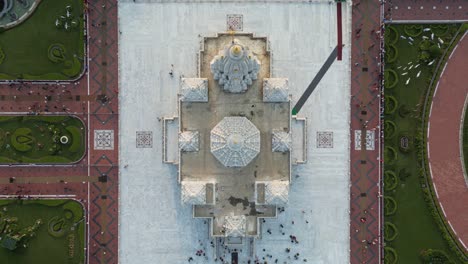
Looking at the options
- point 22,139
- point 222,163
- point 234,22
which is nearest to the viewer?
point 222,163

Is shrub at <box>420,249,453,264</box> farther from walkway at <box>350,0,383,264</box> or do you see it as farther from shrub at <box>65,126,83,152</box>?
shrub at <box>65,126,83,152</box>

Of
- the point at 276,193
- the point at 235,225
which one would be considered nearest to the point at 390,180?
the point at 276,193

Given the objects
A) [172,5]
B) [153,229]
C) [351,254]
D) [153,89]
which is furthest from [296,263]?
[172,5]

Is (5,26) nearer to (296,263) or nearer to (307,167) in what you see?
(307,167)

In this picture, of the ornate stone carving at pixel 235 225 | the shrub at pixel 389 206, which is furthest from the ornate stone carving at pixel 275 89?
the shrub at pixel 389 206

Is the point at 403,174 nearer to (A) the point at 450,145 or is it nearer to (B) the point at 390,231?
(A) the point at 450,145
